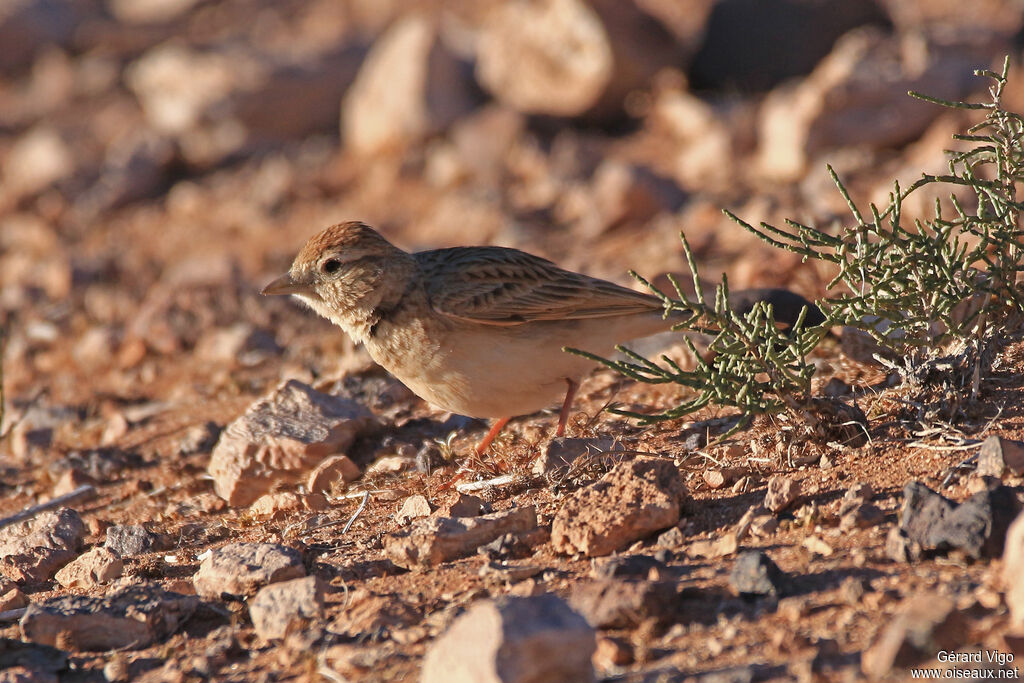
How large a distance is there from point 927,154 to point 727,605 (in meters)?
6.93

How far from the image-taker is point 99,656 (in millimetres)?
3990

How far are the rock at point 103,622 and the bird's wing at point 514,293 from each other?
220cm

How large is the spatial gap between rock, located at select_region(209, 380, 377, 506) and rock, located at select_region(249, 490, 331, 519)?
0.29m

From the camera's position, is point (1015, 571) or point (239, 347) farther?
point (239, 347)

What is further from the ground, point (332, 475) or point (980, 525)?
point (332, 475)

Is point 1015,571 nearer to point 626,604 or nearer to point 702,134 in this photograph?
point 626,604

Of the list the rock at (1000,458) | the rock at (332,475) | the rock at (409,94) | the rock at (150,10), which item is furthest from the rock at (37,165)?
the rock at (1000,458)

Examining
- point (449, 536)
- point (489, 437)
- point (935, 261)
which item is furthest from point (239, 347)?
point (935, 261)

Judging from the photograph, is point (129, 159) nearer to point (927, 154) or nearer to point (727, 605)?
point (927, 154)

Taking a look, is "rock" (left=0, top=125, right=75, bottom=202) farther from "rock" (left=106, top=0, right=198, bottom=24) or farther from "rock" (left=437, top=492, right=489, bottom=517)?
"rock" (left=437, top=492, right=489, bottom=517)

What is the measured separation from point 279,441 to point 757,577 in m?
3.14

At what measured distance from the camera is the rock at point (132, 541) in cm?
518

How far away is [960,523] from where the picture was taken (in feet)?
11.7

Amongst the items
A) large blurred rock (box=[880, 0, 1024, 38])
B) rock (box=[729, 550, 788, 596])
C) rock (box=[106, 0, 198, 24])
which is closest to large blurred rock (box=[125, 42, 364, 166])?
rock (box=[106, 0, 198, 24])
